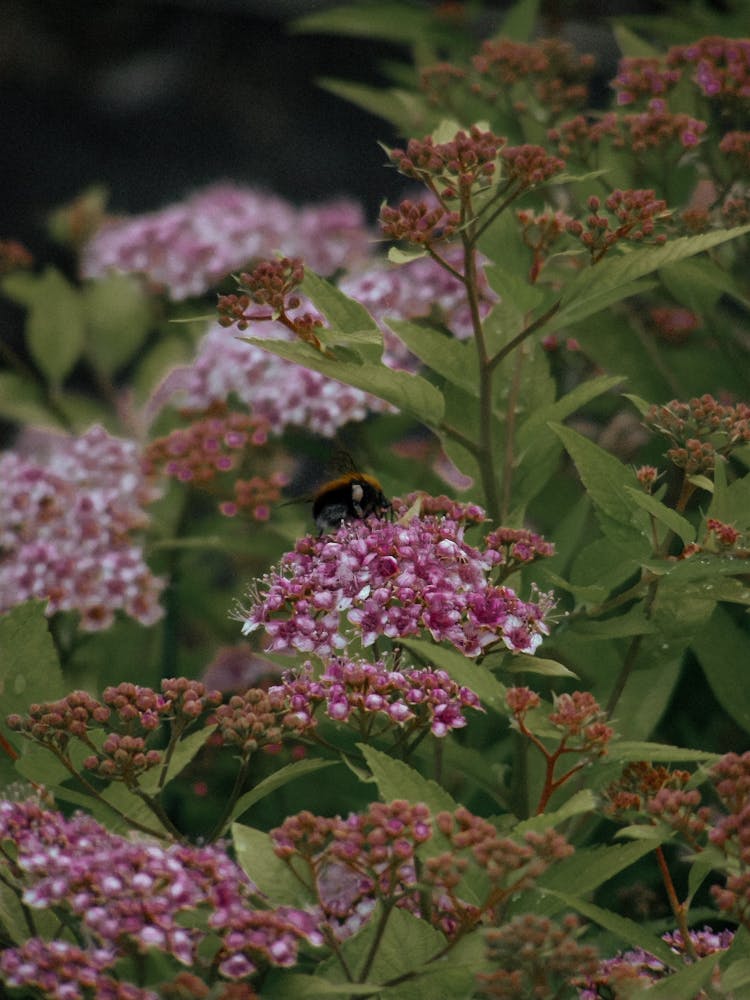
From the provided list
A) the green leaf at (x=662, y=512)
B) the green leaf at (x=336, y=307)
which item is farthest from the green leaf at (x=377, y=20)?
the green leaf at (x=662, y=512)

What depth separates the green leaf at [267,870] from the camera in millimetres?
1264

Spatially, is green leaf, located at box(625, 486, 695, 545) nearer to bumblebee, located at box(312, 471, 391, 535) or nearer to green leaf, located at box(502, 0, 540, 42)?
bumblebee, located at box(312, 471, 391, 535)

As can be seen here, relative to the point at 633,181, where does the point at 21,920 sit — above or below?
below

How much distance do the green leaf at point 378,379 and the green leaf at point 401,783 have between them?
363mm

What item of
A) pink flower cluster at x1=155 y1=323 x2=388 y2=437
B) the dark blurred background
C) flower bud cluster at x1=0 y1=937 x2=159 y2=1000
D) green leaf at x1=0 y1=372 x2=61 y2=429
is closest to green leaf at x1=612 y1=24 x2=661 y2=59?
pink flower cluster at x1=155 y1=323 x2=388 y2=437

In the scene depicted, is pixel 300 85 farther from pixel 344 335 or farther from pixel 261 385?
pixel 344 335

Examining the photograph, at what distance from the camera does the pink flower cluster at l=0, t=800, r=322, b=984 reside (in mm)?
1146

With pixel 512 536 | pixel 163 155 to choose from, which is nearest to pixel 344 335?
pixel 512 536

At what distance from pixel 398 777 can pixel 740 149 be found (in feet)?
3.14

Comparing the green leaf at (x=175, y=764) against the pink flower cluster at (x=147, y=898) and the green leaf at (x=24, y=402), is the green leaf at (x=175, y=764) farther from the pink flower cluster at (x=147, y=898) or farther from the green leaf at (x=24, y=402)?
the green leaf at (x=24, y=402)

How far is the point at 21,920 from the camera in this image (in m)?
1.36

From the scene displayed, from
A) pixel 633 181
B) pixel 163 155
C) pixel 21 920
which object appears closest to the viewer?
pixel 21 920

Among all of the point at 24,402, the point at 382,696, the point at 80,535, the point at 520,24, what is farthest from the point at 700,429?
the point at 24,402

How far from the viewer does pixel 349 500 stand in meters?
1.79
